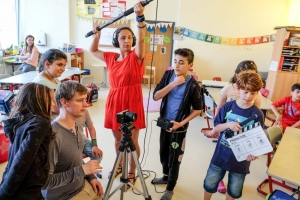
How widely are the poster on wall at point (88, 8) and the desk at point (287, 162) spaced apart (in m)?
5.75

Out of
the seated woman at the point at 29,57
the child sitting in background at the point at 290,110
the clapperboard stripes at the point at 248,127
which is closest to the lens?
the clapperboard stripes at the point at 248,127

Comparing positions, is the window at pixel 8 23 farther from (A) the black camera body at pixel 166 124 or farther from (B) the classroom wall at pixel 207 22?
(A) the black camera body at pixel 166 124

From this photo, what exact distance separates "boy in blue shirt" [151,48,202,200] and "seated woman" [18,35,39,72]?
155 inches

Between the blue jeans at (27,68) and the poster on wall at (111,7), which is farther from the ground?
the poster on wall at (111,7)

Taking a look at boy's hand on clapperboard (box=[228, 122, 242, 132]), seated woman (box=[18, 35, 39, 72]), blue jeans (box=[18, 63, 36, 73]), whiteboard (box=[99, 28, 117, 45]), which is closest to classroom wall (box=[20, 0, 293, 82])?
whiteboard (box=[99, 28, 117, 45])

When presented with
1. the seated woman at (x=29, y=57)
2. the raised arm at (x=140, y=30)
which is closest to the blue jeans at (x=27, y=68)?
the seated woman at (x=29, y=57)

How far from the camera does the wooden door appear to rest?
6367mm

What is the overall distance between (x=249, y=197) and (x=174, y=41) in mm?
4965

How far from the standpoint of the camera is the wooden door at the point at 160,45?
6.37 m

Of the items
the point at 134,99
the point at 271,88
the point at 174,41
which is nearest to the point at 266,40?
the point at 271,88

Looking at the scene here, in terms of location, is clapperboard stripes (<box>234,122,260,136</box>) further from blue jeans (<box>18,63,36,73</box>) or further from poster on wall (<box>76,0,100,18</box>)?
poster on wall (<box>76,0,100,18</box>)

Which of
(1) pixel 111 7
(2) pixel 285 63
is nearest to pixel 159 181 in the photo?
(2) pixel 285 63

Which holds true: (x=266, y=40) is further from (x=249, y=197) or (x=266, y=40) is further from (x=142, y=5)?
(x=142, y=5)

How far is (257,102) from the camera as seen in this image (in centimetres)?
170
